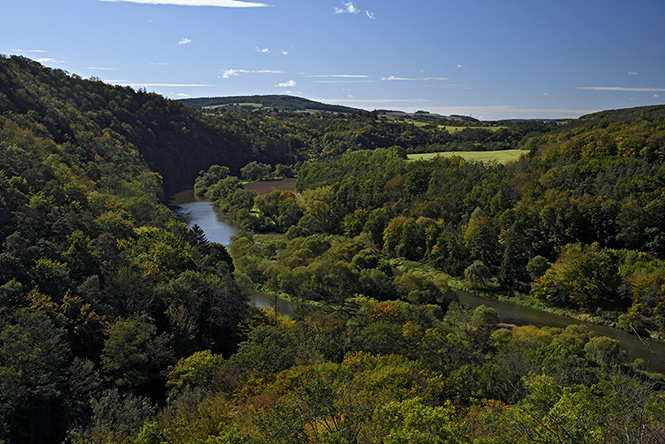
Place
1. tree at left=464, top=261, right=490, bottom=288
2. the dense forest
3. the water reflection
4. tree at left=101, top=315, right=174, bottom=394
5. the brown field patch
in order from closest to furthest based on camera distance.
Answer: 1. the dense forest
2. tree at left=101, top=315, right=174, bottom=394
3. tree at left=464, top=261, right=490, bottom=288
4. the water reflection
5. the brown field patch

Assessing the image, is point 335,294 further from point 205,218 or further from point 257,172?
point 257,172

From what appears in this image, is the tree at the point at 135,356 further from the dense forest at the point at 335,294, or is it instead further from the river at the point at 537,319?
the river at the point at 537,319

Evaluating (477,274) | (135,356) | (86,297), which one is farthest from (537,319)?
(86,297)

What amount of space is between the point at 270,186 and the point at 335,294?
7135 cm

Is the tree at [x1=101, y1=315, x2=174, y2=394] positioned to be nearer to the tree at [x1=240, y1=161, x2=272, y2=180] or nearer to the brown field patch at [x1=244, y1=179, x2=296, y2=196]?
the brown field patch at [x1=244, y1=179, x2=296, y2=196]

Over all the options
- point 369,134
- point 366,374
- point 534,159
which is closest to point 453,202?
point 534,159

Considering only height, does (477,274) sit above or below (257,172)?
above

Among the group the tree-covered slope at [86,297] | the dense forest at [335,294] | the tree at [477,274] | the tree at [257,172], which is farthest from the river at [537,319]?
the tree at [257,172]

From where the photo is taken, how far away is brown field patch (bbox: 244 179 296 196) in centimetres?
10920

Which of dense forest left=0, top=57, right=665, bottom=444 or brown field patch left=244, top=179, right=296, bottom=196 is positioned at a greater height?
dense forest left=0, top=57, right=665, bottom=444

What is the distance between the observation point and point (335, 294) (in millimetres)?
47438

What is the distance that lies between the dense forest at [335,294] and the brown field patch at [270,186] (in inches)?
353

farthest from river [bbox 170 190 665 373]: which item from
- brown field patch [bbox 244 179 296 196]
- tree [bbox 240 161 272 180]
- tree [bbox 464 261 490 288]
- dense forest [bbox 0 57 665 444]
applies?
tree [bbox 240 161 272 180]

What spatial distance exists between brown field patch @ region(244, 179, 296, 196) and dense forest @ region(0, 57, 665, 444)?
8.96 m
